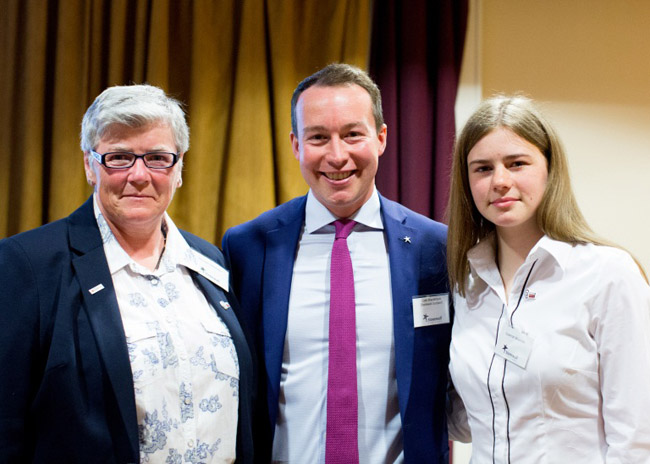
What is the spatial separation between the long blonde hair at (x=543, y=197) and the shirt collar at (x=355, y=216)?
28 cm

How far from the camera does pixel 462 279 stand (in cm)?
191

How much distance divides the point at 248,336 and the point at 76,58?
1.67 metres

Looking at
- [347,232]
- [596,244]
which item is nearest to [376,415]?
[347,232]

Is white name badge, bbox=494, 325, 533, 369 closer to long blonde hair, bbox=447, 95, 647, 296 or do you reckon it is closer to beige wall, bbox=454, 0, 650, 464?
long blonde hair, bbox=447, 95, 647, 296

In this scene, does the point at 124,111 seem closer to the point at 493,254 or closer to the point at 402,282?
the point at 402,282

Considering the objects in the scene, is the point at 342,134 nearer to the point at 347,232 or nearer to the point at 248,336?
the point at 347,232

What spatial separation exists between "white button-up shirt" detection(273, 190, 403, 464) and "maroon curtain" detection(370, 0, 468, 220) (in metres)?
1.18

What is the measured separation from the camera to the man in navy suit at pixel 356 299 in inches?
75.4

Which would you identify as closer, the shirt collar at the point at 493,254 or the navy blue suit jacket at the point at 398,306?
the shirt collar at the point at 493,254

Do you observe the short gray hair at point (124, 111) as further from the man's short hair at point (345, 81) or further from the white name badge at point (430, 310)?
the white name badge at point (430, 310)

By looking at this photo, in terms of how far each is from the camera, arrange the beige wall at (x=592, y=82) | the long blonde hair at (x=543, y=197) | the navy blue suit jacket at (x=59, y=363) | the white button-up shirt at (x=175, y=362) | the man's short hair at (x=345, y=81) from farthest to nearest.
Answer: the beige wall at (x=592, y=82)
the man's short hair at (x=345, y=81)
the long blonde hair at (x=543, y=197)
the white button-up shirt at (x=175, y=362)
the navy blue suit jacket at (x=59, y=363)

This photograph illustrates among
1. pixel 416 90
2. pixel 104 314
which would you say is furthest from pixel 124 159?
pixel 416 90

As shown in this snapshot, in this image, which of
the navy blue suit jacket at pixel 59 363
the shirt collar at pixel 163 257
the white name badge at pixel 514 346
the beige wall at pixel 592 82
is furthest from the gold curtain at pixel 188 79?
the white name badge at pixel 514 346

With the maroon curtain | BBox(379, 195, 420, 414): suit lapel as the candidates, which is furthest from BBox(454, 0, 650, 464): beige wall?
BBox(379, 195, 420, 414): suit lapel
